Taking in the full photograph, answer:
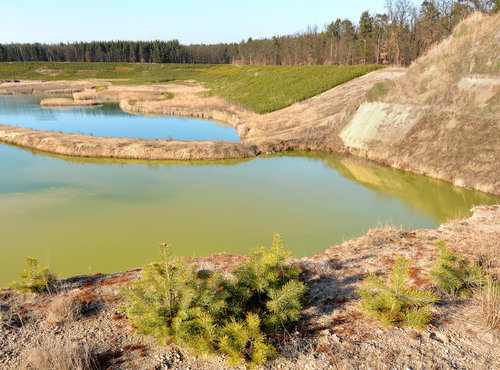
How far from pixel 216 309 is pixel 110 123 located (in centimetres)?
3925

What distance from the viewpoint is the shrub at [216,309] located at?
14.2ft

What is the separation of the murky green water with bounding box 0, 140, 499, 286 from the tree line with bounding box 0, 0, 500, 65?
43469 mm

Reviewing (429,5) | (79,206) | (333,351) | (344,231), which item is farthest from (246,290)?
(429,5)

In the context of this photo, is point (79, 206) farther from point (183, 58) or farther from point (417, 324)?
point (183, 58)

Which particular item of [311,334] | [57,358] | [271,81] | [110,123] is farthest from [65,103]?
[311,334]

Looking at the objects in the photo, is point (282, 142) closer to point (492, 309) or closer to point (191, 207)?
point (191, 207)

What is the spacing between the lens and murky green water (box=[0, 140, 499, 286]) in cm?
1139

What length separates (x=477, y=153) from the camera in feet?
59.3

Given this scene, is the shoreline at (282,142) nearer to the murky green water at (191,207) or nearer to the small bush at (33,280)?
the murky green water at (191,207)

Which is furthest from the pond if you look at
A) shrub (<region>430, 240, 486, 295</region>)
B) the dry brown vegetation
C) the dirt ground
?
shrub (<region>430, 240, 486, 295</region>)

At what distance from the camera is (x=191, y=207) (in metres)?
14.9

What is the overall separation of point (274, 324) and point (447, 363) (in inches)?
95.3

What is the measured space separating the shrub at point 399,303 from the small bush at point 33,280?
6239 mm

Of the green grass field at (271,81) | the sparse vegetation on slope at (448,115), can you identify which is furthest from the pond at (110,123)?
the sparse vegetation on slope at (448,115)
